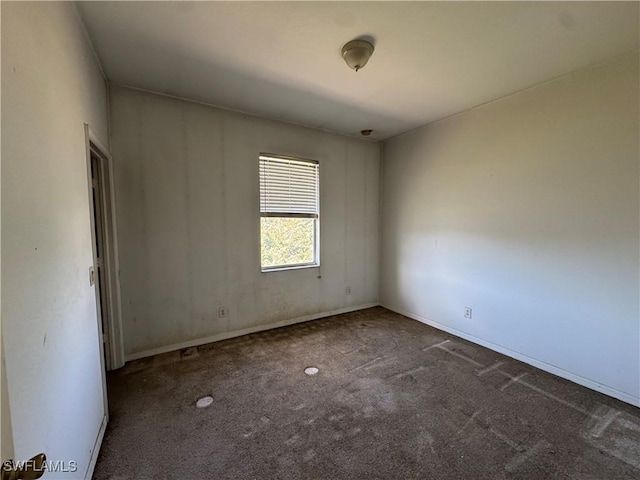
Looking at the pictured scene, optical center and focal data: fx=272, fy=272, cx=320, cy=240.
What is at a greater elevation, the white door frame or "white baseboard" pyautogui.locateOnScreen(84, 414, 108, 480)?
the white door frame

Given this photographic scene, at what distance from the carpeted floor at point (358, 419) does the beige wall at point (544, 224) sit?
0.38 meters

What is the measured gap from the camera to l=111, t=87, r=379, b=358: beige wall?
269 cm

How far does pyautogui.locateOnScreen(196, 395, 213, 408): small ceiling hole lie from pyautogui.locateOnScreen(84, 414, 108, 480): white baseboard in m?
0.57

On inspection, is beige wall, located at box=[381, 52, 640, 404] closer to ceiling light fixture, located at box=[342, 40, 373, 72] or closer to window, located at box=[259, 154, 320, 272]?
window, located at box=[259, 154, 320, 272]

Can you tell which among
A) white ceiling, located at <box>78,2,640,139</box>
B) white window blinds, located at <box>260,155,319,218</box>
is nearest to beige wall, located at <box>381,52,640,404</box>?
white ceiling, located at <box>78,2,640,139</box>

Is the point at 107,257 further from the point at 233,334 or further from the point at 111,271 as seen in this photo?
the point at 233,334

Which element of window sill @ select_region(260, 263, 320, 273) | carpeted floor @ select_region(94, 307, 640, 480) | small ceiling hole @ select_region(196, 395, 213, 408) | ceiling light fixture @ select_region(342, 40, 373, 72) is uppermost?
ceiling light fixture @ select_region(342, 40, 373, 72)

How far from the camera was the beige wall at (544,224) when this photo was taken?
215cm

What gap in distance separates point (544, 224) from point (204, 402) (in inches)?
132

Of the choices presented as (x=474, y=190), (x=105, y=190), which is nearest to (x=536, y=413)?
(x=474, y=190)

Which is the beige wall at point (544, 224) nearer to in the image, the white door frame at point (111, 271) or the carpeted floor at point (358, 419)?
the carpeted floor at point (358, 419)

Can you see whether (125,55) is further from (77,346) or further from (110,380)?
(110,380)

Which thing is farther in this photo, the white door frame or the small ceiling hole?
the white door frame

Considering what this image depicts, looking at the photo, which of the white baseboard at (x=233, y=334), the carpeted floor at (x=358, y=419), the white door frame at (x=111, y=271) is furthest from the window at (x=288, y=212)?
the white door frame at (x=111, y=271)
